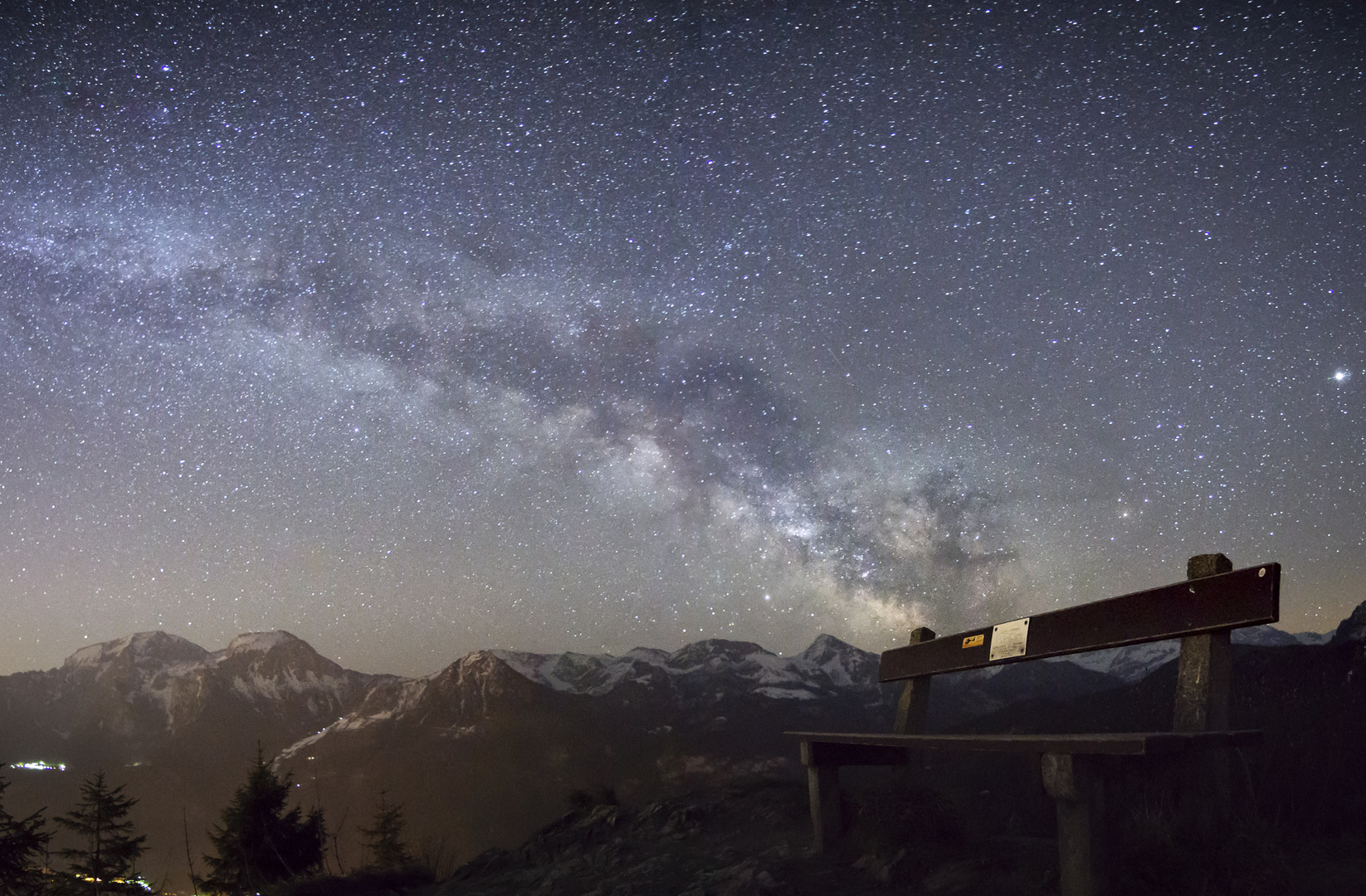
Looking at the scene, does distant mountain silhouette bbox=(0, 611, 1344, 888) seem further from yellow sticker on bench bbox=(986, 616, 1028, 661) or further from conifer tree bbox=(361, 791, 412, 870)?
yellow sticker on bench bbox=(986, 616, 1028, 661)

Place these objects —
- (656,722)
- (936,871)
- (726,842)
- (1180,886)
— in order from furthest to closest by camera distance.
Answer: (656,722) → (726,842) → (936,871) → (1180,886)

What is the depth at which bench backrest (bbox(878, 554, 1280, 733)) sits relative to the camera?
330cm

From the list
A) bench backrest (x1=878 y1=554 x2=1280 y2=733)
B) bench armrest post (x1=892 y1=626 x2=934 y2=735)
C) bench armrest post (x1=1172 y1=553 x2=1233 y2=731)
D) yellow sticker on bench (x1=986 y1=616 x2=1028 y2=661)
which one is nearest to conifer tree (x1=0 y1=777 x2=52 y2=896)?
bench armrest post (x1=892 y1=626 x2=934 y2=735)

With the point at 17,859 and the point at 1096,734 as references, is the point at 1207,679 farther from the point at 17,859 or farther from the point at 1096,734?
the point at 17,859

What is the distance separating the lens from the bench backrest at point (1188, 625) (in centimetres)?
330

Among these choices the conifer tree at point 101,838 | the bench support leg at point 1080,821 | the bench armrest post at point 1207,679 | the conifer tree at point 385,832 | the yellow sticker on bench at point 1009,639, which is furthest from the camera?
the conifer tree at point 385,832

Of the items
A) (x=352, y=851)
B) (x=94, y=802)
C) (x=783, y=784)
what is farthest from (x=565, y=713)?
(x=783, y=784)

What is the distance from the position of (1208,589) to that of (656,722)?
171493mm

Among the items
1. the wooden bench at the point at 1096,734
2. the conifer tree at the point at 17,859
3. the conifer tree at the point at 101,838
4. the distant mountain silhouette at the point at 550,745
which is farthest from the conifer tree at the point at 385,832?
the distant mountain silhouette at the point at 550,745

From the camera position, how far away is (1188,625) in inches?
140

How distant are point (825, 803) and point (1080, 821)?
2.23 m

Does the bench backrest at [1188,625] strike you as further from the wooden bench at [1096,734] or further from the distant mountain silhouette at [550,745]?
the distant mountain silhouette at [550,745]

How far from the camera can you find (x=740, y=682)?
611ft

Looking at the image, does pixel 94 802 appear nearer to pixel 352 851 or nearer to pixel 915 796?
pixel 915 796
